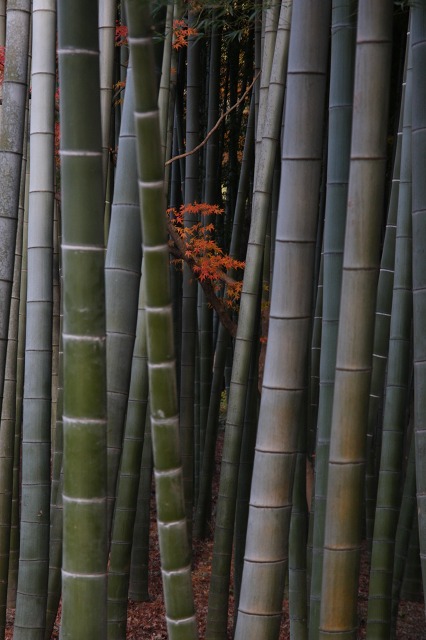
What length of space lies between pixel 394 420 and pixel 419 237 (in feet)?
3.48

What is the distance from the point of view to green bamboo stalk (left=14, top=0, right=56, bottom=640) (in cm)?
313

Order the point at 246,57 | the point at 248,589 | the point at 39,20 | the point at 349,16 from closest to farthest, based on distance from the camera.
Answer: the point at 248,589, the point at 349,16, the point at 39,20, the point at 246,57

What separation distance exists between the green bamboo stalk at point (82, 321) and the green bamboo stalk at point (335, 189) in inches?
36.3

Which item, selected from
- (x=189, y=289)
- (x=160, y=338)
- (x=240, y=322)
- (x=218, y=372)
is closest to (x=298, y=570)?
(x=240, y=322)

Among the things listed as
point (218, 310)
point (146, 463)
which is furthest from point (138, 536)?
point (218, 310)

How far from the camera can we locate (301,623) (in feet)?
12.4

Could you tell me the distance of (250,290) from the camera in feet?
12.3

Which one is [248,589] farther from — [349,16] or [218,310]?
[218,310]

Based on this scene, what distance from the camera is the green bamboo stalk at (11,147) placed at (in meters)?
2.96

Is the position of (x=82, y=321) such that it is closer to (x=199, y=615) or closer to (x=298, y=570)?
(x=298, y=570)

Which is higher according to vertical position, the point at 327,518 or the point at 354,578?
the point at 327,518

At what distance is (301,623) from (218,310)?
209 centimetres

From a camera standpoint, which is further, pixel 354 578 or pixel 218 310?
pixel 218 310

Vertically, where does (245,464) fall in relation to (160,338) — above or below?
below
